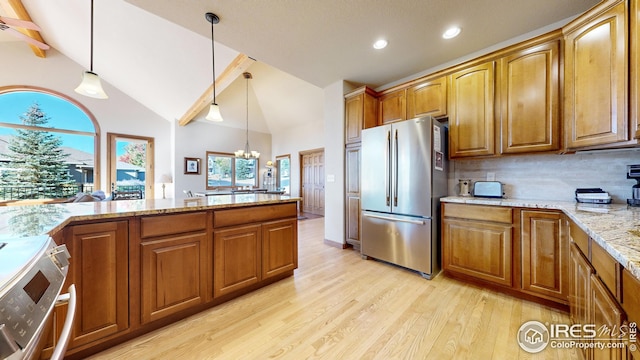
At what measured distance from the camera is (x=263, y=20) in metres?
2.09

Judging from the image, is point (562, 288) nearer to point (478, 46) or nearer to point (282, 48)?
point (478, 46)

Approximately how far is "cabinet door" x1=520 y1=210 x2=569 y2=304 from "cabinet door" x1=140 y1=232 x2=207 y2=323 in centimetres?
273

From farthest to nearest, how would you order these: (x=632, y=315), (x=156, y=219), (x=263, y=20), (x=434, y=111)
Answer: (x=434, y=111) → (x=263, y=20) → (x=156, y=219) → (x=632, y=315)

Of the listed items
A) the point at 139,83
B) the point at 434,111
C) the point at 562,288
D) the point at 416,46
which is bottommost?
the point at 562,288

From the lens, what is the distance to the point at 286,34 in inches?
90.5

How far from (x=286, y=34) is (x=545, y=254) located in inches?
123

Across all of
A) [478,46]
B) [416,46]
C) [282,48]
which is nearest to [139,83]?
[282,48]

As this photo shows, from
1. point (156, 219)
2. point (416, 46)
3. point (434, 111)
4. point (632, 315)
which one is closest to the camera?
point (632, 315)

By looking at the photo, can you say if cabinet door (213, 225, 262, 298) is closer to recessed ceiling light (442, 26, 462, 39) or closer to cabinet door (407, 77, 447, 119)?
cabinet door (407, 77, 447, 119)

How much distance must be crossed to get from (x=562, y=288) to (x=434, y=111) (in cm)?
202

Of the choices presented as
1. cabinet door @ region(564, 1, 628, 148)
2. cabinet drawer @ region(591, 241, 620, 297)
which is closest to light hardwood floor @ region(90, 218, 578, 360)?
cabinet drawer @ region(591, 241, 620, 297)

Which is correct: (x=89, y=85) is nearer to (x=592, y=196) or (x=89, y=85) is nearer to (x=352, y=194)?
(x=352, y=194)

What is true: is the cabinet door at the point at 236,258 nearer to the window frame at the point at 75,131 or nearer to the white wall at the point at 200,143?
the white wall at the point at 200,143

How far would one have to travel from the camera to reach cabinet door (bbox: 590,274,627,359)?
0.75m
